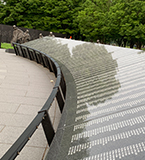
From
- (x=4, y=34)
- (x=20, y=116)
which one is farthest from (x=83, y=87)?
(x=4, y=34)

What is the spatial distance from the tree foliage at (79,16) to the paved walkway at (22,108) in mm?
24990

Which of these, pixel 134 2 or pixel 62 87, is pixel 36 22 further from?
pixel 62 87

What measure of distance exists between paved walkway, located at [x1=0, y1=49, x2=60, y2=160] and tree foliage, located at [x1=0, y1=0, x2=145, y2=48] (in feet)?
82.0

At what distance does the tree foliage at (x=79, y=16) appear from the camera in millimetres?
30230

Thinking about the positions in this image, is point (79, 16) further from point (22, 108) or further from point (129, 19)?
point (22, 108)

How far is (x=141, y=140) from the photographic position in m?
1.55

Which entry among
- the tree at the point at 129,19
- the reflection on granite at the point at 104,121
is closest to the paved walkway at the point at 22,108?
the reflection on granite at the point at 104,121

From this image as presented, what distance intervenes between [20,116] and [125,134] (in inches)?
109

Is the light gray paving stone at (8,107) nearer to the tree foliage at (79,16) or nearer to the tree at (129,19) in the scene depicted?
the tree at (129,19)

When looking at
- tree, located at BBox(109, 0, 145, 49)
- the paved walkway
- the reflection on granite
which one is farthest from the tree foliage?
the reflection on granite

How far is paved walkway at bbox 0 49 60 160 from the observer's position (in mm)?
3004

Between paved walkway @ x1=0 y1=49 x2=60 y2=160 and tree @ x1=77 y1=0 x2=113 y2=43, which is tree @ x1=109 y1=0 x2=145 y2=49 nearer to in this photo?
tree @ x1=77 y1=0 x2=113 y2=43

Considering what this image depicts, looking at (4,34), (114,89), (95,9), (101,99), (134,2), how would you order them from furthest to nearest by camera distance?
(95,9) < (4,34) < (134,2) < (114,89) < (101,99)

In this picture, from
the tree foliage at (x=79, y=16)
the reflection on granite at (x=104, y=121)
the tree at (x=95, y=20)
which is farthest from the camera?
the tree at (x=95, y=20)
